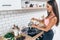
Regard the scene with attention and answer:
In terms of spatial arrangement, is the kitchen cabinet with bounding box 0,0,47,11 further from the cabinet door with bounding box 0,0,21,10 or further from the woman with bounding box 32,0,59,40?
the woman with bounding box 32,0,59,40

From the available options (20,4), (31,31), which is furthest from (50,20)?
(20,4)

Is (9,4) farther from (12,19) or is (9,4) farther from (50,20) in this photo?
(50,20)

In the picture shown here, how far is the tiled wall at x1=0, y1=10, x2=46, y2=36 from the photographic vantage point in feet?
4.59

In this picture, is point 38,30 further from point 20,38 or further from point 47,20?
point 20,38

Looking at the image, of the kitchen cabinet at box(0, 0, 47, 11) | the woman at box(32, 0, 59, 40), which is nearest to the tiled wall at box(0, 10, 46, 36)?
the kitchen cabinet at box(0, 0, 47, 11)

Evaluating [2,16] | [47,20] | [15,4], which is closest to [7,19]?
[2,16]

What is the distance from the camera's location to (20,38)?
125 centimetres

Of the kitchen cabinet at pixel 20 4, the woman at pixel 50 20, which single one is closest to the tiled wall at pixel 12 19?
the kitchen cabinet at pixel 20 4

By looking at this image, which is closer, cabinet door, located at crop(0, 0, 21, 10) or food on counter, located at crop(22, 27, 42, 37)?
cabinet door, located at crop(0, 0, 21, 10)

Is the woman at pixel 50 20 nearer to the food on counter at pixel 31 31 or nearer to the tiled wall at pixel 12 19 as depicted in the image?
the food on counter at pixel 31 31

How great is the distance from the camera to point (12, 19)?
1.51 meters

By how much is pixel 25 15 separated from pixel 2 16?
0.40 metres

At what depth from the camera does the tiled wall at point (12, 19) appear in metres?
1.40

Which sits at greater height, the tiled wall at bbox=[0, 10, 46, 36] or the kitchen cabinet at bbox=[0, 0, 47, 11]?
the kitchen cabinet at bbox=[0, 0, 47, 11]
